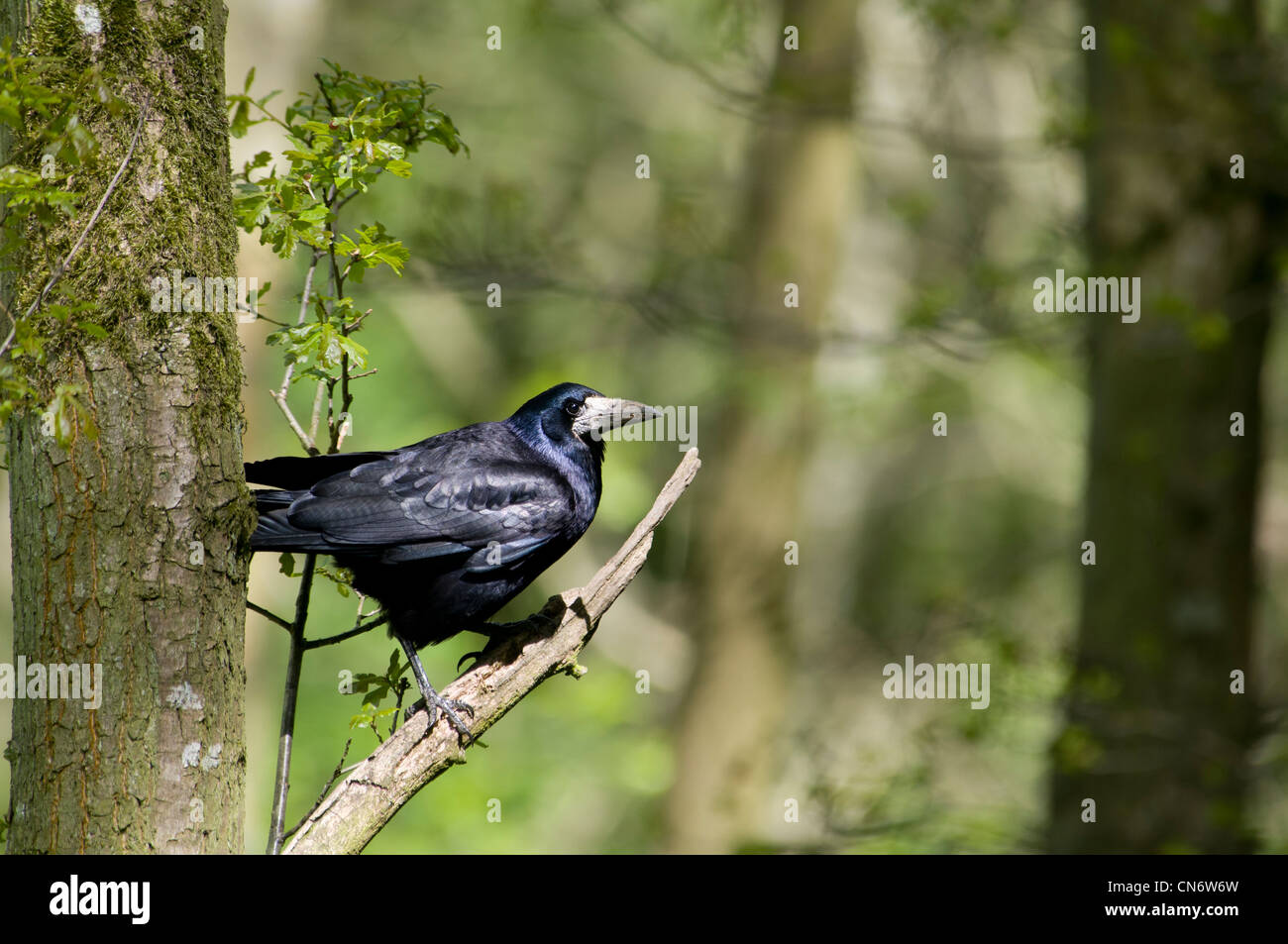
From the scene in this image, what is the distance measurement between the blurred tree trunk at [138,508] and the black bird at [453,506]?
2.70 ft

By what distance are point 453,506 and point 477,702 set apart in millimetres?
1108

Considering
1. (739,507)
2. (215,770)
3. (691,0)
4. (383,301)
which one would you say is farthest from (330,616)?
(215,770)

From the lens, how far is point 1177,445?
6570 millimetres

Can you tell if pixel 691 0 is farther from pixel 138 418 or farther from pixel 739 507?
pixel 138 418

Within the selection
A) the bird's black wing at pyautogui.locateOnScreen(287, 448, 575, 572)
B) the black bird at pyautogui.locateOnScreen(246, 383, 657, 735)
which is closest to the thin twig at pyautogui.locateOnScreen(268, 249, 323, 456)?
the black bird at pyautogui.locateOnScreen(246, 383, 657, 735)

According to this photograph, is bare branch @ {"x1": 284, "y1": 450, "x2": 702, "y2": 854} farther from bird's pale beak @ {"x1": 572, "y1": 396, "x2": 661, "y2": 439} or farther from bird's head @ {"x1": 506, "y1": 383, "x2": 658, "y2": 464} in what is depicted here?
bird's head @ {"x1": 506, "y1": 383, "x2": 658, "y2": 464}

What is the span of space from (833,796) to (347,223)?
4.92m

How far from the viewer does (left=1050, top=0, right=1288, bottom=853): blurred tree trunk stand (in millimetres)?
6379

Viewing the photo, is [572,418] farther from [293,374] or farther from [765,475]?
[765,475]

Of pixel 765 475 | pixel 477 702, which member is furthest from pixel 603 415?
pixel 765 475

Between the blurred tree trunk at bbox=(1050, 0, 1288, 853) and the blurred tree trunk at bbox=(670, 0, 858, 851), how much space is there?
2849 mm

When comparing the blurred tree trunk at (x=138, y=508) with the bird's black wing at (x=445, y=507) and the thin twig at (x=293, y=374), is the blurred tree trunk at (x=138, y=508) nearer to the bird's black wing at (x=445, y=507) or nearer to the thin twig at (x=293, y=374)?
the thin twig at (x=293, y=374)

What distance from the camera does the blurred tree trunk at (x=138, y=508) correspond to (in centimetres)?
259

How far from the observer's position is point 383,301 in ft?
39.4
